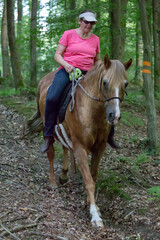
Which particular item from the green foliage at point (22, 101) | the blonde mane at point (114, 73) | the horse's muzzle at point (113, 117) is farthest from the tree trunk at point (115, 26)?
the horse's muzzle at point (113, 117)

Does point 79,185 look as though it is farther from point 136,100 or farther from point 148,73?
point 136,100

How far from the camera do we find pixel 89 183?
16.5 feet

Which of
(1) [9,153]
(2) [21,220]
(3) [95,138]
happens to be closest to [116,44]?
(1) [9,153]

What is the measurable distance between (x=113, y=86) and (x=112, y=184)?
2.49 m

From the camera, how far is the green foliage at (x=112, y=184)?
584 centimetres

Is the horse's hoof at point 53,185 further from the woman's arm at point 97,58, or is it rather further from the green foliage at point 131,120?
the green foliage at point 131,120

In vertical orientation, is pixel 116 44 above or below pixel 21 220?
above

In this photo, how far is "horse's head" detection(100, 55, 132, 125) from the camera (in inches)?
173

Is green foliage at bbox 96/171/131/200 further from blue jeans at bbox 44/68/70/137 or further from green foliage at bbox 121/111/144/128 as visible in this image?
green foliage at bbox 121/111/144/128

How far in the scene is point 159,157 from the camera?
8.25 metres

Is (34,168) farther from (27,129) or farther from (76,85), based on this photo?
(76,85)

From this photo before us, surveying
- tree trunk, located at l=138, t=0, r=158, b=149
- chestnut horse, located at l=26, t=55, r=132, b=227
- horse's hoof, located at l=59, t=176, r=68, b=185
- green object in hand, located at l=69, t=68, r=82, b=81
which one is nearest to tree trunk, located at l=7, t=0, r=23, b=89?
tree trunk, located at l=138, t=0, r=158, b=149

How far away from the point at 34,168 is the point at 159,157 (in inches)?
135

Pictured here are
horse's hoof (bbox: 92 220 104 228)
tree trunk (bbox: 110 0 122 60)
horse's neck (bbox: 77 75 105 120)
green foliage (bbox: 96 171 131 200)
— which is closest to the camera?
horse's hoof (bbox: 92 220 104 228)
